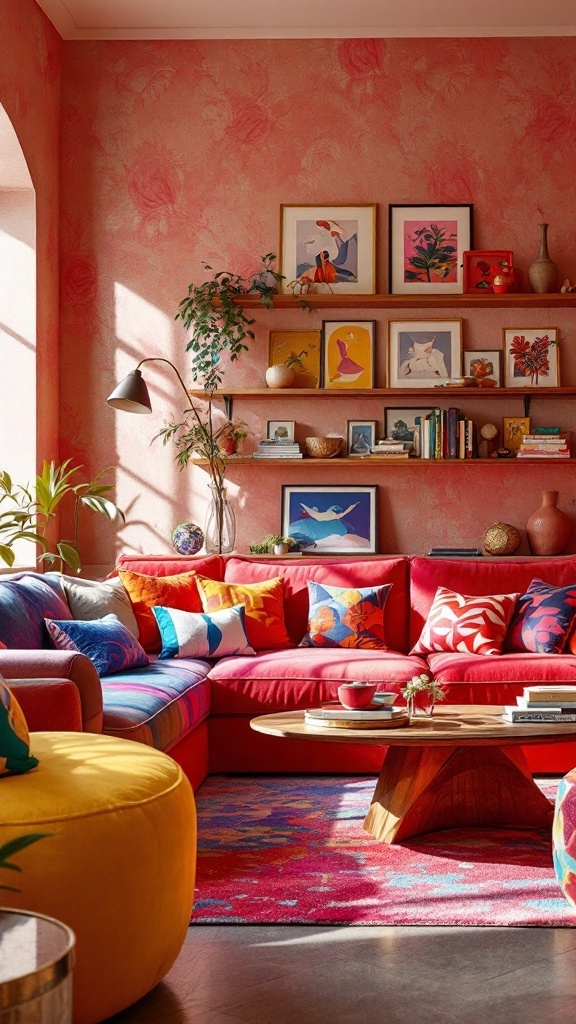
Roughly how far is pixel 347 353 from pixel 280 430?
54cm

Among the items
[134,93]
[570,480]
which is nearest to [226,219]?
[134,93]

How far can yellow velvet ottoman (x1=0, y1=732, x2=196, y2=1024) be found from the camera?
6.53 feet

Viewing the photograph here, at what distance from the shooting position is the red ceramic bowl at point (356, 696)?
3396mm

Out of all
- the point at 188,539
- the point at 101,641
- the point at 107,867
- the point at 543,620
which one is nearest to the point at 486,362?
the point at 543,620

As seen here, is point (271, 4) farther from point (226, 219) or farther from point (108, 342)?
point (108, 342)

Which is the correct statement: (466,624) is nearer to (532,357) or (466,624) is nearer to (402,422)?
(402,422)

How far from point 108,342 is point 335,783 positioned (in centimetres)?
279

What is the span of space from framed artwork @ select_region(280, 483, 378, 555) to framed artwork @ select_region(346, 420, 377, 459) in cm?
19

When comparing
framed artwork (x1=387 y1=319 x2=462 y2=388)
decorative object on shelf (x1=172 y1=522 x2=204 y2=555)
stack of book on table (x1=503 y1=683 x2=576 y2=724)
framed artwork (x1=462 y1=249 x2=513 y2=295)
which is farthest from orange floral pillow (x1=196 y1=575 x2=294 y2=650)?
framed artwork (x1=462 y1=249 x2=513 y2=295)

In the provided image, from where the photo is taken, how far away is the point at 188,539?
554 centimetres

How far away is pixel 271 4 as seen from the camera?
554cm

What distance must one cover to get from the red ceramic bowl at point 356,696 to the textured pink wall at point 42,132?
8.76 ft

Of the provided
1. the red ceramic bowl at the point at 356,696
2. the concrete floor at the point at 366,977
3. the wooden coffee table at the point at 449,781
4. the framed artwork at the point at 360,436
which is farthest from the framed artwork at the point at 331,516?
the concrete floor at the point at 366,977

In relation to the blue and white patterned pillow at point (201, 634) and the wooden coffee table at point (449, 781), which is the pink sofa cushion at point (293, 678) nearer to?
the blue and white patterned pillow at point (201, 634)
